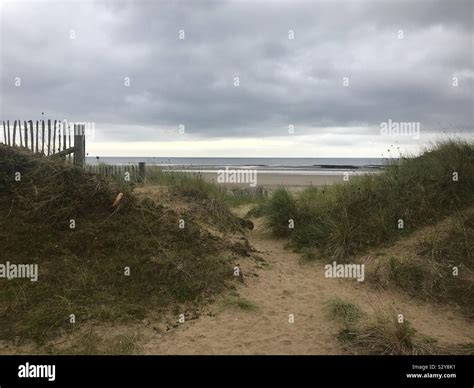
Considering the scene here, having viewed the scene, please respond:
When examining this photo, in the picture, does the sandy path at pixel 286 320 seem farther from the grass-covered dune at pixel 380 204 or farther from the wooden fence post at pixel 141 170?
the wooden fence post at pixel 141 170

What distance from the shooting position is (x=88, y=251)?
709 centimetres

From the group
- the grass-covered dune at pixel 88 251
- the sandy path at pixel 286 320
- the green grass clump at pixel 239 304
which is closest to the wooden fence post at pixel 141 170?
the grass-covered dune at pixel 88 251

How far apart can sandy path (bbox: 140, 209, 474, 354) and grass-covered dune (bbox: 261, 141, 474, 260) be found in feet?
4.17

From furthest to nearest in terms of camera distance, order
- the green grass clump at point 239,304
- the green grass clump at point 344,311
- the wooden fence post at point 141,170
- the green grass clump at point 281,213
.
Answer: the wooden fence post at point 141,170
the green grass clump at point 281,213
the green grass clump at point 239,304
the green grass clump at point 344,311

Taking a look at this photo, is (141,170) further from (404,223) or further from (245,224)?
(404,223)

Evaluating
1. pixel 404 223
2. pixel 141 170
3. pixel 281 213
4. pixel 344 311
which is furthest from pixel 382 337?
pixel 141 170

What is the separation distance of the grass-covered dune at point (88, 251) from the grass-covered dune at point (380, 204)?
1.88 m

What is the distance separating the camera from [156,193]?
378 inches

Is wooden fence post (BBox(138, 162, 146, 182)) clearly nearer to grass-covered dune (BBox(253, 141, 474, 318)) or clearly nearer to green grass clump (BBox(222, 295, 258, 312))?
grass-covered dune (BBox(253, 141, 474, 318))

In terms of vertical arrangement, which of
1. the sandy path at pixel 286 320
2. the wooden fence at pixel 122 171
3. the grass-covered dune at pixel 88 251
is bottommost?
the sandy path at pixel 286 320

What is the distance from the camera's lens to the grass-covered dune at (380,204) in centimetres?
862
